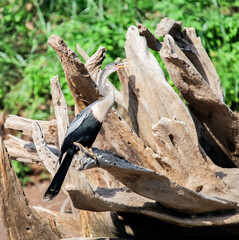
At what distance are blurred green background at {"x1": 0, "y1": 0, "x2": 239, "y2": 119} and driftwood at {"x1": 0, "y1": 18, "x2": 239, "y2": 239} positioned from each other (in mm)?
1697

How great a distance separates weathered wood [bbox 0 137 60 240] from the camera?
2945mm

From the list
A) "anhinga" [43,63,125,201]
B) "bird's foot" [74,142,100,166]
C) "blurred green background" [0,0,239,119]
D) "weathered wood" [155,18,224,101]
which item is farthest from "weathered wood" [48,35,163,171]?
"blurred green background" [0,0,239,119]

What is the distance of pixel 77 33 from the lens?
5730 millimetres

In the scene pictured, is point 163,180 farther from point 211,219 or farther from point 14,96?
point 14,96

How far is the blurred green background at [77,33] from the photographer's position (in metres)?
5.59

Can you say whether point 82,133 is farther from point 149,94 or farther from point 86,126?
point 149,94

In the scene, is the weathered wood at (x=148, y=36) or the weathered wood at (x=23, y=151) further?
the weathered wood at (x=23, y=151)

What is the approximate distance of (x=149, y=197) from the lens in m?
2.97

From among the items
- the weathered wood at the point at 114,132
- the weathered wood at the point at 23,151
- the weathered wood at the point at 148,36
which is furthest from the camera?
the weathered wood at the point at 23,151

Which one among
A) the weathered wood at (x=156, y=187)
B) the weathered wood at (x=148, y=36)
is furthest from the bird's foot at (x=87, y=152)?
the weathered wood at (x=148, y=36)

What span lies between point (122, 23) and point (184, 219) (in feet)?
10.5

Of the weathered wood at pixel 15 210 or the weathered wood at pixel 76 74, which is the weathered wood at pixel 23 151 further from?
the weathered wood at pixel 15 210

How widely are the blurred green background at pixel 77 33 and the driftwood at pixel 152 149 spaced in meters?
1.70

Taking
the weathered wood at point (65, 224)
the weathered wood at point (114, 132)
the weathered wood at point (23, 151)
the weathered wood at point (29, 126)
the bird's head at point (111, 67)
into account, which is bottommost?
the weathered wood at point (65, 224)
